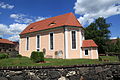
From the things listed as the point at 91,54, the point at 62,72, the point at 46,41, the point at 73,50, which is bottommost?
the point at 62,72

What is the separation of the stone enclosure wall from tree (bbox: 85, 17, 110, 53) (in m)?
29.3

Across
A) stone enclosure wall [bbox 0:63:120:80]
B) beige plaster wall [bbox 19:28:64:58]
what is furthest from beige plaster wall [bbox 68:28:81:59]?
stone enclosure wall [bbox 0:63:120:80]

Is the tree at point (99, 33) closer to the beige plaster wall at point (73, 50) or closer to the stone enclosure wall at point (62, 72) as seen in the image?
the beige plaster wall at point (73, 50)

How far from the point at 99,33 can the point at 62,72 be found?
3377 centimetres

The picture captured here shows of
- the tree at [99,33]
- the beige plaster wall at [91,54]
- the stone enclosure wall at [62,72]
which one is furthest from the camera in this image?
the tree at [99,33]

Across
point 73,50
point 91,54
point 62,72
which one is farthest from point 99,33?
point 62,72

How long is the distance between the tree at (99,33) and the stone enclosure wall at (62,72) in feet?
96.1

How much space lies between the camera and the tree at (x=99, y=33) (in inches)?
1449

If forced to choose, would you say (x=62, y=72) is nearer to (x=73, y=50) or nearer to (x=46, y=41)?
(x=73, y=50)

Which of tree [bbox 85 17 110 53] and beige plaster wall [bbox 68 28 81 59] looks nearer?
beige plaster wall [bbox 68 28 81 59]

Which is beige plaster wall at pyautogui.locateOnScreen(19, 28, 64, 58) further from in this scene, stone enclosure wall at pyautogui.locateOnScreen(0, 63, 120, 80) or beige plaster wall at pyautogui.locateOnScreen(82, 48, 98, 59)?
stone enclosure wall at pyautogui.locateOnScreen(0, 63, 120, 80)

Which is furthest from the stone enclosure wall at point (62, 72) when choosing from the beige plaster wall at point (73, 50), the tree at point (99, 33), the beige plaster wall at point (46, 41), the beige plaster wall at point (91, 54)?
the tree at point (99, 33)

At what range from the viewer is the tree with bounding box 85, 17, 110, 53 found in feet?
121

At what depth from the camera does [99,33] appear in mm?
37656
